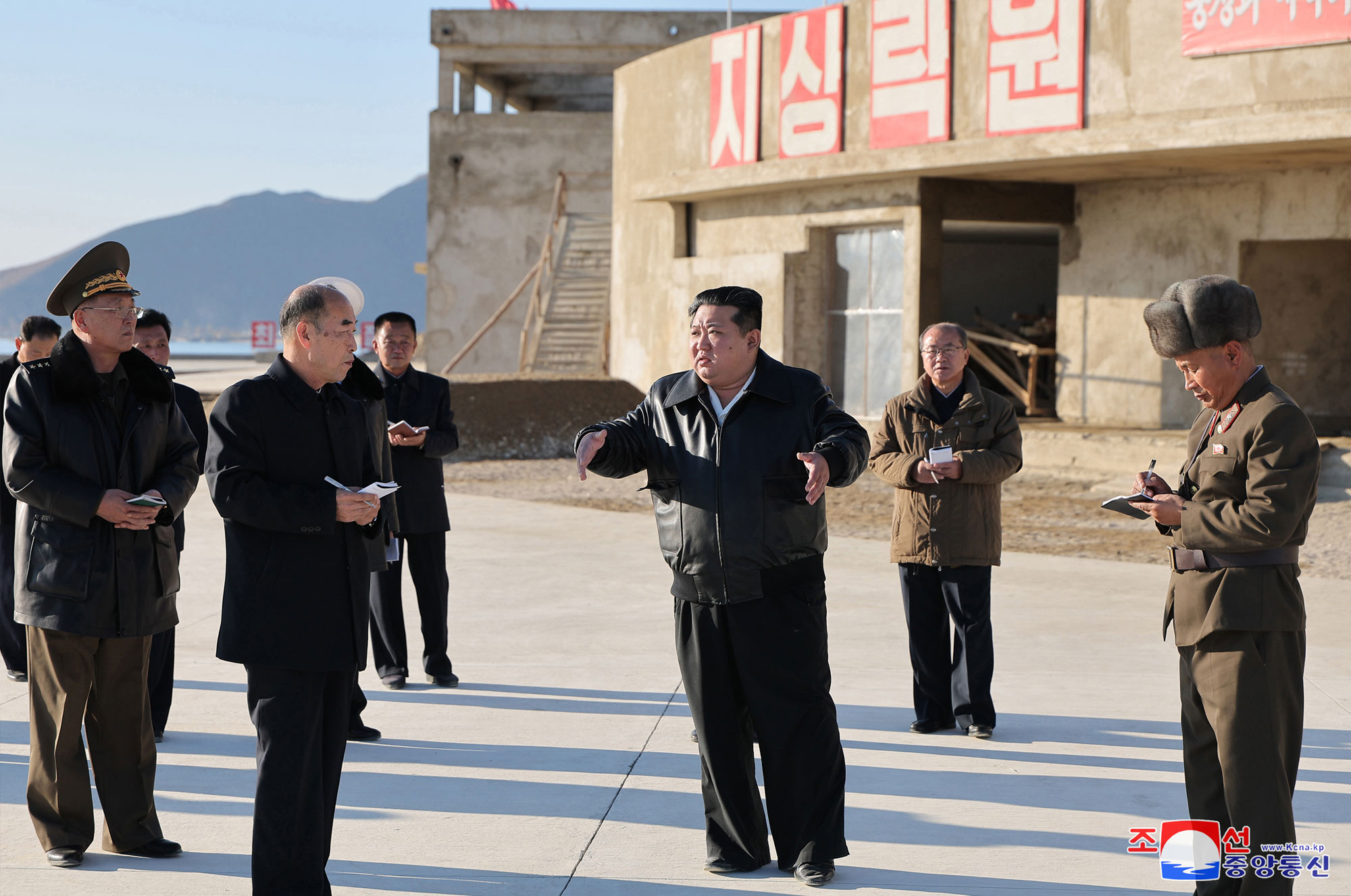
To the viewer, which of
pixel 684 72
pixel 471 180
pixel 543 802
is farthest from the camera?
pixel 471 180

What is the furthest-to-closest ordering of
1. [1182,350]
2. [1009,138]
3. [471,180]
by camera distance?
[471,180] < [1009,138] < [1182,350]

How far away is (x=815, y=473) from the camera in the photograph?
399 centimetres

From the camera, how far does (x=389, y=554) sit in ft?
16.6

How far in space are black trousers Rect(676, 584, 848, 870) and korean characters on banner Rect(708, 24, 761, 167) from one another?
47.1 ft

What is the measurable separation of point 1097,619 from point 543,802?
15.1 feet

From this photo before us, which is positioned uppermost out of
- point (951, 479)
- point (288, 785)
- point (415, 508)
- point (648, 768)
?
point (951, 479)

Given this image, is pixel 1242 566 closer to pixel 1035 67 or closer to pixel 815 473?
pixel 815 473

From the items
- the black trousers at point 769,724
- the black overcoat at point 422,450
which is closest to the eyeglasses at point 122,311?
the black trousers at point 769,724

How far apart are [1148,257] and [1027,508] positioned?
454 cm

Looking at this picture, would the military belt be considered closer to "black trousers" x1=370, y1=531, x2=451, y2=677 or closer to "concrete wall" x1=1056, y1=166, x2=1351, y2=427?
"black trousers" x1=370, y1=531, x2=451, y2=677

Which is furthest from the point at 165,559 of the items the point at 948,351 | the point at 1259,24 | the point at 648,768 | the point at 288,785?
the point at 1259,24

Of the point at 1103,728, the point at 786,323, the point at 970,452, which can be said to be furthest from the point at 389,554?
the point at 786,323

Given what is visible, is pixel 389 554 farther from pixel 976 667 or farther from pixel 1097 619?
pixel 1097 619

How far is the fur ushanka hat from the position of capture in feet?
11.9
